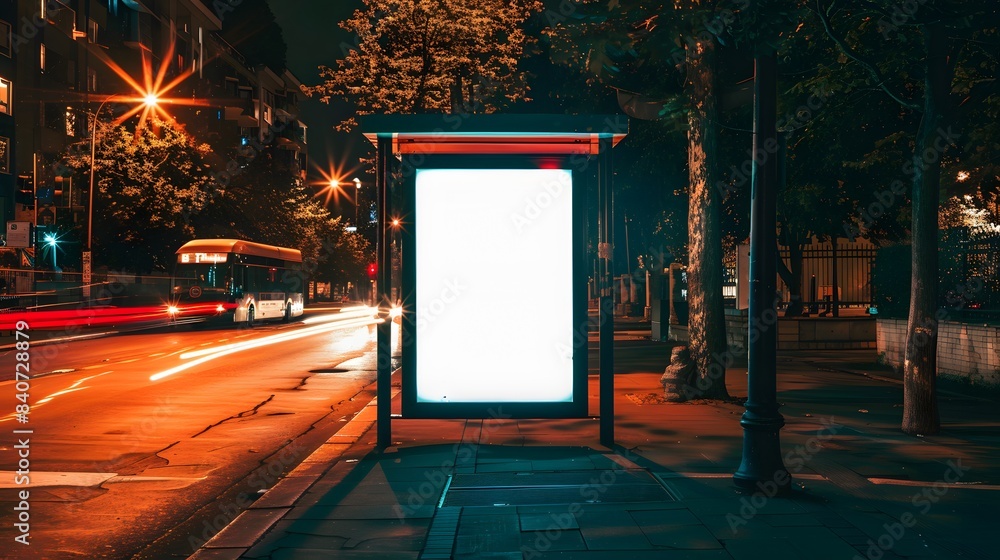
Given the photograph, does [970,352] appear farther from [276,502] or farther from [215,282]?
[215,282]

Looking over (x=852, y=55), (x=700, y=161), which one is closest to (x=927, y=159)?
(x=852, y=55)

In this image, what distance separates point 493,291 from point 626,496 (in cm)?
266

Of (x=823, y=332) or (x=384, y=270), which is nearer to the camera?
(x=384, y=270)

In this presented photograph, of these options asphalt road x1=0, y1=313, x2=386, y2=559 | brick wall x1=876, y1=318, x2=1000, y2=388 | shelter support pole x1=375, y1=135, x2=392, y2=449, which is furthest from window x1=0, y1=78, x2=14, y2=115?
brick wall x1=876, y1=318, x2=1000, y2=388

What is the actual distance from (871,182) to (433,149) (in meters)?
21.6

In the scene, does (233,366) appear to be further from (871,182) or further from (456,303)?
(871,182)

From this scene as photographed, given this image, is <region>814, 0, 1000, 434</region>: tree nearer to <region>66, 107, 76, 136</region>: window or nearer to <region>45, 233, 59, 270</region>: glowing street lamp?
<region>45, 233, 59, 270</region>: glowing street lamp

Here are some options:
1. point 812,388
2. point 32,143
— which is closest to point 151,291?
point 32,143

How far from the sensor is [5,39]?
43.2 metres

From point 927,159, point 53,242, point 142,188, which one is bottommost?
point 927,159

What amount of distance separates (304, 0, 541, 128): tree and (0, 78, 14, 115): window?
22642mm

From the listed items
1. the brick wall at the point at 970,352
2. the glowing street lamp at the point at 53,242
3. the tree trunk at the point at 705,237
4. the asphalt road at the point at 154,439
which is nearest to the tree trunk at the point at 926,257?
the tree trunk at the point at 705,237

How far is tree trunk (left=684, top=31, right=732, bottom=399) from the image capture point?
13742 mm

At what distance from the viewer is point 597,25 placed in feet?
43.8
